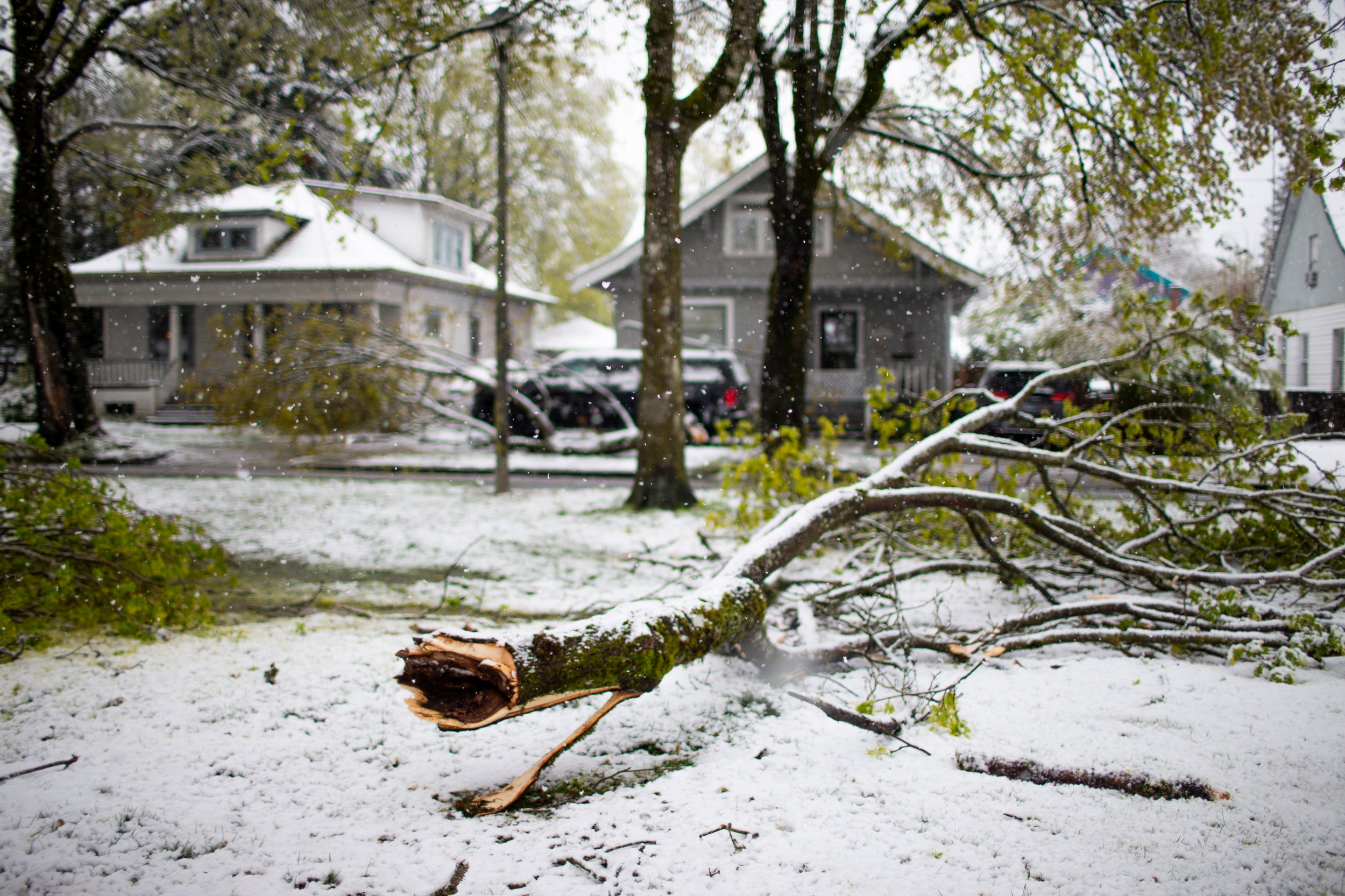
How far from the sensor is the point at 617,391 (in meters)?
13.6

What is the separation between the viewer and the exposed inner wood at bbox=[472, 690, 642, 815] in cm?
226

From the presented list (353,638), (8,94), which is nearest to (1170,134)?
(353,638)

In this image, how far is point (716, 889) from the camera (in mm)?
1893

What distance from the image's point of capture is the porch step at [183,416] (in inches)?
408

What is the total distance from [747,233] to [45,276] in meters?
14.7

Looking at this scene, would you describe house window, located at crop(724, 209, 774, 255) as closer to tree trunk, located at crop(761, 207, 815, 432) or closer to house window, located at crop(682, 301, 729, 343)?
house window, located at crop(682, 301, 729, 343)

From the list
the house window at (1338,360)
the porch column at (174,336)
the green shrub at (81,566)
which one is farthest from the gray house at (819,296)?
the green shrub at (81,566)

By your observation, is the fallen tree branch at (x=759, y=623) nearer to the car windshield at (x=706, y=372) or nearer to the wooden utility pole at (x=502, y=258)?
the wooden utility pole at (x=502, y=258)

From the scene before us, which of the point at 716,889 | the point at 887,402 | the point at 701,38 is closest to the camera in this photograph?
the point at 716,889

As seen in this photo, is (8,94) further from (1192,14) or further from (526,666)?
(1192,14)

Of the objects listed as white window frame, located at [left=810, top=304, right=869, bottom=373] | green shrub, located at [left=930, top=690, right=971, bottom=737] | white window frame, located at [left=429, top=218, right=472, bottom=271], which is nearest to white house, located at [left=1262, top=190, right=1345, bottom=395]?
green shrub, located at [left=930, top=690, right=971, bottom=737]

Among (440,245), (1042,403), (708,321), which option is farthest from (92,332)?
(708,321)

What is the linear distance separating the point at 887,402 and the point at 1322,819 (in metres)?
3.57

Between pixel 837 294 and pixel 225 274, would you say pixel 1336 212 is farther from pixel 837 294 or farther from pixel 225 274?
pixel 837 294
